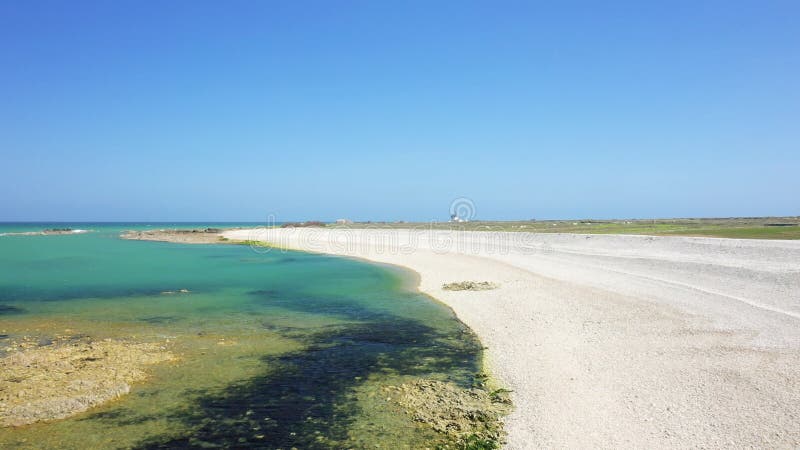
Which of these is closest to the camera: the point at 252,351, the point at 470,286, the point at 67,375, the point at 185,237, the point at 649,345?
the point at 67,375

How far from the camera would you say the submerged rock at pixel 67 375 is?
29.6 ft

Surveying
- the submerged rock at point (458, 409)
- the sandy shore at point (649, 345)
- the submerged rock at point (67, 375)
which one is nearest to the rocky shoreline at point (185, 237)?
the sandy shore at point (649, 345)

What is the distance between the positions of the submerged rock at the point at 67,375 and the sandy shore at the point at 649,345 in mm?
8611

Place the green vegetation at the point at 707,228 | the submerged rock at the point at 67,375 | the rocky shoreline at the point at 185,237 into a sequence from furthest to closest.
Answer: the rocky shoreline at the point at 185,237 < the green vegetation at the point at 707,228 < the submerged rock at the point at 67,375

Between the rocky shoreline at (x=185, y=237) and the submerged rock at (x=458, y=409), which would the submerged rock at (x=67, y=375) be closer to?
the submerged rock at (x=458, y=409)

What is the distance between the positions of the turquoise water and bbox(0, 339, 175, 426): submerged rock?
0.37 m

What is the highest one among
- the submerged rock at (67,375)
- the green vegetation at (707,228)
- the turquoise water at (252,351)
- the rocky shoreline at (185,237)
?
the green vegetation at (707,228)

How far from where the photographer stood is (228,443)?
26.2 ft

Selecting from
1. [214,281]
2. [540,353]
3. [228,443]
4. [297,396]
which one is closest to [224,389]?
[297,396]

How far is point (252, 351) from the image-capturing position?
1350 cm

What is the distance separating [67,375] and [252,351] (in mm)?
4397

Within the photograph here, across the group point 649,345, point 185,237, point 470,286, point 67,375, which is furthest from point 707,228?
point 185,237

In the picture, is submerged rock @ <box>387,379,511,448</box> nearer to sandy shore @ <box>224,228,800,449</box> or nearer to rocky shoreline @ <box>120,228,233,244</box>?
sandy shore @ <box>224,228,800,449</box>

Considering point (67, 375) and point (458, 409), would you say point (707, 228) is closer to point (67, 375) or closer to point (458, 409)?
point (458, 409)
